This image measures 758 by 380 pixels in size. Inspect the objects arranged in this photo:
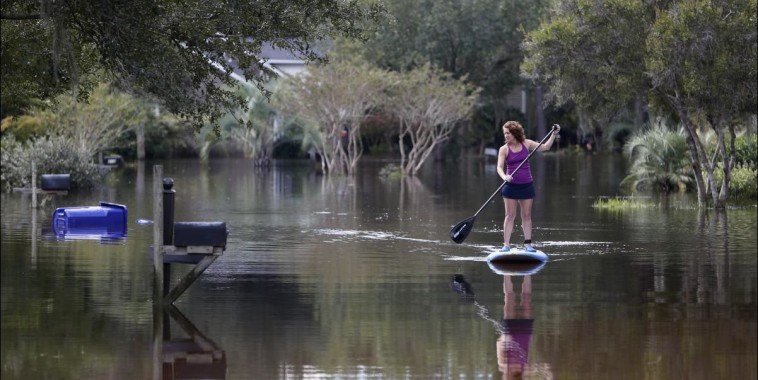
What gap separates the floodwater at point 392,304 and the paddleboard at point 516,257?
24cm

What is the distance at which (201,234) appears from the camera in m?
12.4

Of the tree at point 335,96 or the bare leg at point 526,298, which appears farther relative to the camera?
the tree at point 335,96

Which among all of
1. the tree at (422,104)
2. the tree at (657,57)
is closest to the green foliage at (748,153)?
the tree at (657,57)

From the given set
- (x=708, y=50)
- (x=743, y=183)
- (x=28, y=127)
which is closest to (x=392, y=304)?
(x=708, y=50)

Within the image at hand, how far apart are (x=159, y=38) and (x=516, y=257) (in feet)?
17.1

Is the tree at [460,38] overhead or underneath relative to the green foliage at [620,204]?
overhead

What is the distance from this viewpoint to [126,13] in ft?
44.7

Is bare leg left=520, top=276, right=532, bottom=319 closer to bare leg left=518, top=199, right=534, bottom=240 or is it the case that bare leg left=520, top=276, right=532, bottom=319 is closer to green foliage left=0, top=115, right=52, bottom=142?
bare leg left=518, top=199, right=534, bottom=240

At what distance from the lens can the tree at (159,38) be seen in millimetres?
13664

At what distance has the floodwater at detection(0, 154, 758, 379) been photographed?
33.4 ft

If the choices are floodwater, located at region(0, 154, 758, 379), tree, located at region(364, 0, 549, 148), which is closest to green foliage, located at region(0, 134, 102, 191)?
floodwater, located at region(0, 154, 758, 379)

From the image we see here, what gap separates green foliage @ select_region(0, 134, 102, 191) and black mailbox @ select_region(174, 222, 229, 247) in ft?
66.2

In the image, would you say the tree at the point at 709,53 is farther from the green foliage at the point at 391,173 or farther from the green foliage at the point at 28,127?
the green foliage at the point at 28,127

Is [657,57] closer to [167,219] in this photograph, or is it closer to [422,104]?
[167,219]
